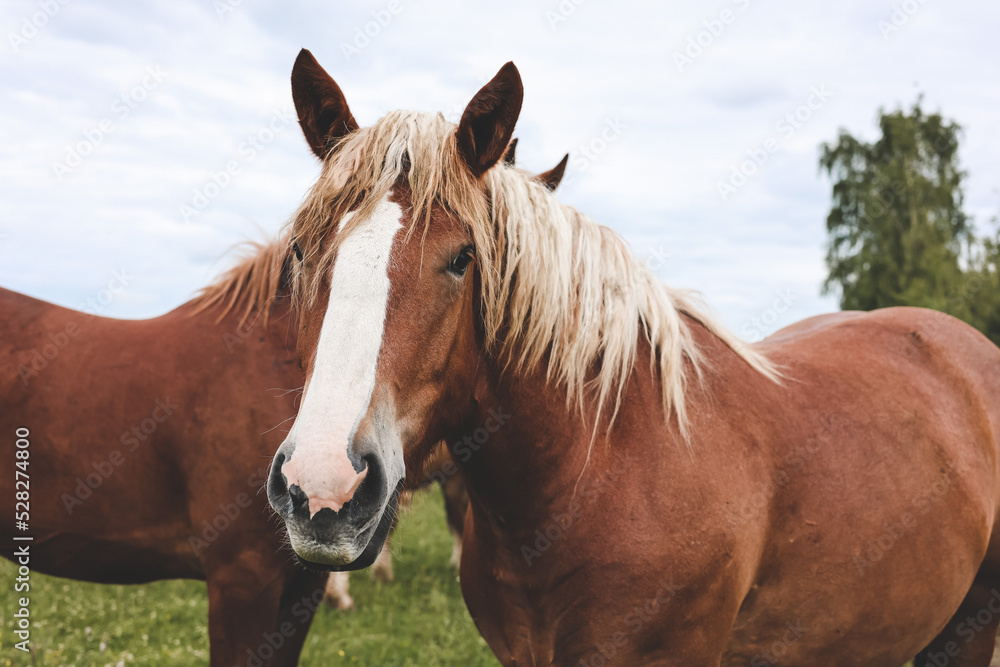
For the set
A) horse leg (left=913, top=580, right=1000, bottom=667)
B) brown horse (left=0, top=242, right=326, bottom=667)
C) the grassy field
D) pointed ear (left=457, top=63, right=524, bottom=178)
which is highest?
pointed ear (left=457, top=63, right=524, bottom=178)

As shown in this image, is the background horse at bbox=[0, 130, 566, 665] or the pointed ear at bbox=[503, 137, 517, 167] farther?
the background horse at bbox=[0, 130, 566, 665]

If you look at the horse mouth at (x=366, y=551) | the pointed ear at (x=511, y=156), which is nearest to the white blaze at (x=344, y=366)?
the horse mouth at (x=366, y=551)

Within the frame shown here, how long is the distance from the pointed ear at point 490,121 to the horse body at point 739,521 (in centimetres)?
71

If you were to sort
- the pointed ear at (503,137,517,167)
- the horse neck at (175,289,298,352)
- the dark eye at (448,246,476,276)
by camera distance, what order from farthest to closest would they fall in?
1. the horse neck at (175,289,298,352)
2. the pointed ear at (503,137,517,167)
3. the dark eye at (448,246,476,276)

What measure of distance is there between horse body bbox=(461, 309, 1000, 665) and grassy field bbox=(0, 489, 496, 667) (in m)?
2.48

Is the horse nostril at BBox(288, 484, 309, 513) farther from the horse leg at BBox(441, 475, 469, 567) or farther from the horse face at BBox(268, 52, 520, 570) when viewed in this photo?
the horse leg at BBox(441, 475, 469, 567)

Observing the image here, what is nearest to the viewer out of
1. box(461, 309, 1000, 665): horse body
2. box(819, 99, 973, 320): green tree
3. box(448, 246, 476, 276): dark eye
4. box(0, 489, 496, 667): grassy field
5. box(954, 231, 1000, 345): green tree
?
box(448, 246, 476, 276): dark eye

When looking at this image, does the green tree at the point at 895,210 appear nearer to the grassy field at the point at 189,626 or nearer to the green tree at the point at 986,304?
the green tree at the point at 986,304

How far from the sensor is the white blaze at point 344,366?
58.7 inches

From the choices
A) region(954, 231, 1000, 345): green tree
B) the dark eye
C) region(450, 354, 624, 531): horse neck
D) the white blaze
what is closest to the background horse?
region(450, 354, 624, 531): horse neck

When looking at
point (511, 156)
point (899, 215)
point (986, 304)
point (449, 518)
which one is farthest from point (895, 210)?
point (511, 156)

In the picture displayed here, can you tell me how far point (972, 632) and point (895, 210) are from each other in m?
29.8

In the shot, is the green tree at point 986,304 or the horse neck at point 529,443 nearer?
the horse neck at point 529,443

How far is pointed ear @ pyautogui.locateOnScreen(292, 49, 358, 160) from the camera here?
2.12m
